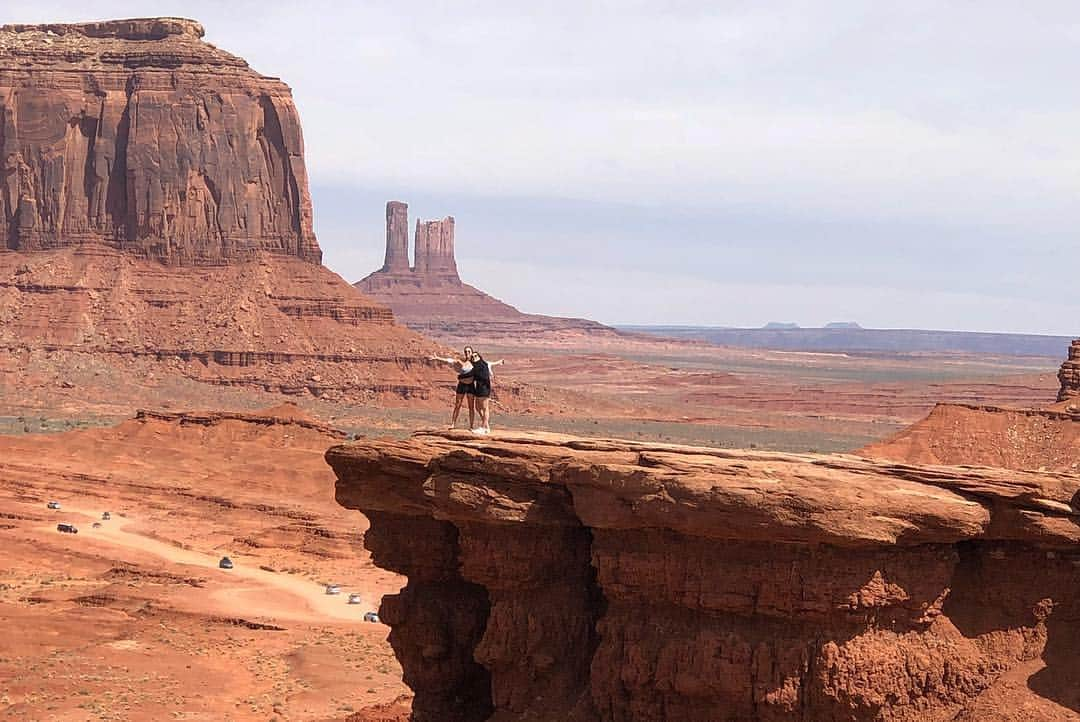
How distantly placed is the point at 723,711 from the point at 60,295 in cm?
10562

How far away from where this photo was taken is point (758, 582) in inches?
692

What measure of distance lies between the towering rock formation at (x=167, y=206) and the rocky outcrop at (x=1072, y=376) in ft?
206

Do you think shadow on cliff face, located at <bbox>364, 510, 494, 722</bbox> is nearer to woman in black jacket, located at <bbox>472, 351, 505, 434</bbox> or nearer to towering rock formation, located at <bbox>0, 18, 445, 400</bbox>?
woman in black jacket, located at <bbox>472, 351, 505, 434</bbox>

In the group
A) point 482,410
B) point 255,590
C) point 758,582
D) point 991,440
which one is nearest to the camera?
point 758,582

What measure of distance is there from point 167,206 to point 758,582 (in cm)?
10665

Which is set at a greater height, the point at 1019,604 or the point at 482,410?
the point at 482,410

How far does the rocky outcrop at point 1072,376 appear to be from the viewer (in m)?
58.9

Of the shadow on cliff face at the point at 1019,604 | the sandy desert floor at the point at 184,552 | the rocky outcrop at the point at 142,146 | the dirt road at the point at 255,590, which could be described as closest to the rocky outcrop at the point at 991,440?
the dirt road at the point at 255,590

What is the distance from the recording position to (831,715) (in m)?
17.4

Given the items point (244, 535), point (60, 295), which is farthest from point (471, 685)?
point (60, 295)

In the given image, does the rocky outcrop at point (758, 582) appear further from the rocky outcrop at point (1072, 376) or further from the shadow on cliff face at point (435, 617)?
the rocky outcrop at point (1072, 376)

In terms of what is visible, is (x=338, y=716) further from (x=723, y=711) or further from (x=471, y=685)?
(x=723, y=711)

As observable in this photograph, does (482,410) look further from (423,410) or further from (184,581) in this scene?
(423,410)

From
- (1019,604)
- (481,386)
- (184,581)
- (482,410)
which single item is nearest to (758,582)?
(1019,604)
